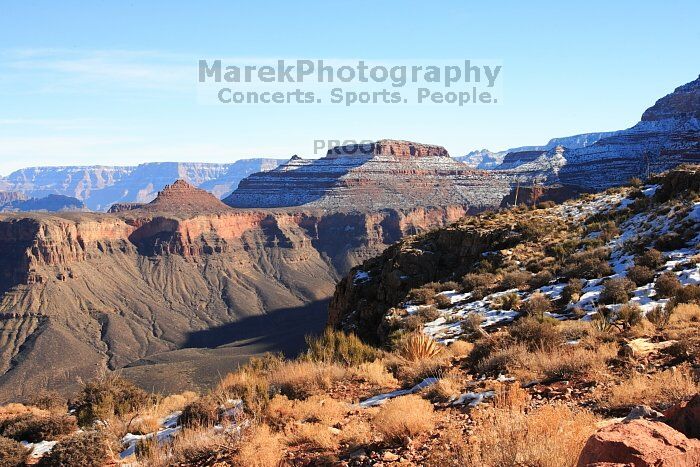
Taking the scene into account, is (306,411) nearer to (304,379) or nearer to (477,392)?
(304,379)

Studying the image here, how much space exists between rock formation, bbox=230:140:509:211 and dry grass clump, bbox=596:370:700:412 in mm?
130450

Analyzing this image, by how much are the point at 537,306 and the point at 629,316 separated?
10.4 ft

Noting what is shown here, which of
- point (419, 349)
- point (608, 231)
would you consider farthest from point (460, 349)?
point (608, 231)

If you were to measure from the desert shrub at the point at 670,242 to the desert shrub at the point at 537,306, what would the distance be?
537 centimetres

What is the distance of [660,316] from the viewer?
11.4 meters

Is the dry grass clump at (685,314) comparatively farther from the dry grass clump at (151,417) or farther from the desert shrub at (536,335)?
the dry grass clump at (151,417)

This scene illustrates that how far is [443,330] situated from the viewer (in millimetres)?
15695

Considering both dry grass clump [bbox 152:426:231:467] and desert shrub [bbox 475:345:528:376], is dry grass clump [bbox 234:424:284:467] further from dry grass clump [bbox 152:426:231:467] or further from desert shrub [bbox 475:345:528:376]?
desert shrub [bbox 475:345:528:376]

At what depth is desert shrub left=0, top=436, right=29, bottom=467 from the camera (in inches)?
319

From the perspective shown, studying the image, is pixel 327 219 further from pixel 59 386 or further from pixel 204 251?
pixel 59 386

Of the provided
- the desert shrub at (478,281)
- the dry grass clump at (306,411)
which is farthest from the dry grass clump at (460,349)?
the desert shrub at (478,281)

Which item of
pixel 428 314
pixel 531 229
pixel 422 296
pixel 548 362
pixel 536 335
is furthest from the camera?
pixel 531 229

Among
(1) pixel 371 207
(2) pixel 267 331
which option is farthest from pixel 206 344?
(1) pixel 371 207

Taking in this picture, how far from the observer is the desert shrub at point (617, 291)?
13.9 metres
